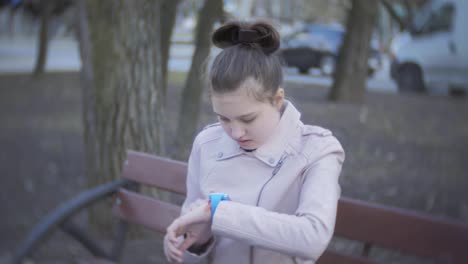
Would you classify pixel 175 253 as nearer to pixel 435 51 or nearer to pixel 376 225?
pixel 376 225

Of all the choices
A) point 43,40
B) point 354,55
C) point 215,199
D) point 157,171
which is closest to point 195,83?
point 157,171

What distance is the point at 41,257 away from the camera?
408cm

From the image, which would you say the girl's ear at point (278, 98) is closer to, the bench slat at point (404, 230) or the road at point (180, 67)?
the road at point (180, 67)

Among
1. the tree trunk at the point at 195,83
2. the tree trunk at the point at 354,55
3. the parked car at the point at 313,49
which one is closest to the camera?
the tree trunk at the point at 195,83

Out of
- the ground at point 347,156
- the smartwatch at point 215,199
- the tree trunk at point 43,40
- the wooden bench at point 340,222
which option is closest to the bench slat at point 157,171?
the wooden bench at point 340,222

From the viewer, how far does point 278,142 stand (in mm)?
2066

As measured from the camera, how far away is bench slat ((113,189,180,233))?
2867 millimetres

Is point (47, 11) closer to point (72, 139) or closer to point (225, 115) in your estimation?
point (72, 139)

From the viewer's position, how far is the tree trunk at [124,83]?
13.2 ft

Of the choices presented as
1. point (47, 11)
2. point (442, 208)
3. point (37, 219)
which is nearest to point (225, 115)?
point (442, 208)

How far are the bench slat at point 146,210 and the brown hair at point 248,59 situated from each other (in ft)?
3.38

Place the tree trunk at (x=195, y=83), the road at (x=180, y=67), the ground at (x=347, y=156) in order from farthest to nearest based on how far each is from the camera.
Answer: the road at (x=180, y=67) < the tree trunk at (x=195, y=83) < the ground at (x=347, y=156)

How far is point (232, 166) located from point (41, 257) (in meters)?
2.46

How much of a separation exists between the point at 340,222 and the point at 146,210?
1.10 meters
